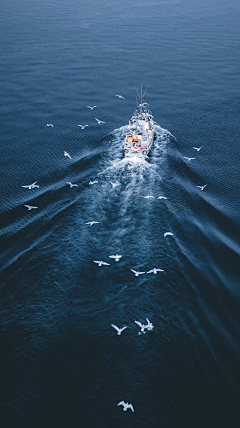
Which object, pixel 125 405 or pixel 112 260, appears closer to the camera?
pixel 125 405

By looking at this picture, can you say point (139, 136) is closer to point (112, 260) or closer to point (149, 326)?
point (112, 260)

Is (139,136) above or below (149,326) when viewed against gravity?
above

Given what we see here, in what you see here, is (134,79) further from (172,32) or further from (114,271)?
(114,271)

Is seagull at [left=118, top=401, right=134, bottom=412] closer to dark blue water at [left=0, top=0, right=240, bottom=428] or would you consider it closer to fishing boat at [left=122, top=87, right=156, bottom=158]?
dark blue water at [left=0, top=0, right=240, bottom=428]

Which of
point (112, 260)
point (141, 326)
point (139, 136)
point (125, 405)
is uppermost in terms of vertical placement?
point (139, 136)

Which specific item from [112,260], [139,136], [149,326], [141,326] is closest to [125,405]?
[141,326]

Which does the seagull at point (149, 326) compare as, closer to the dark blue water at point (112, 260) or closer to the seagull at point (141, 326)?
the seagull at point (141, 326)
